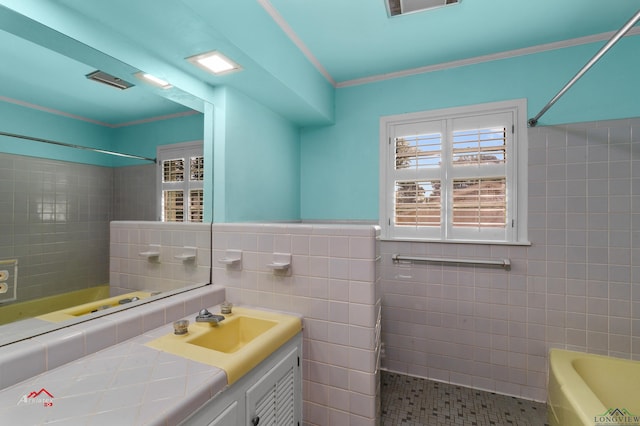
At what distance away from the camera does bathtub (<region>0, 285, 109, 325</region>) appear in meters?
1.02

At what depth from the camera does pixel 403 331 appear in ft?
7.89

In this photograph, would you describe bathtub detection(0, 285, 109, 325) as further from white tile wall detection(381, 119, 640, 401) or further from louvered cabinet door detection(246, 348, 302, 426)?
white tile wall detection(381, 119, 640, 401)

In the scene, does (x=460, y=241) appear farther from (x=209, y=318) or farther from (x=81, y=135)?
(x=81, y=135)

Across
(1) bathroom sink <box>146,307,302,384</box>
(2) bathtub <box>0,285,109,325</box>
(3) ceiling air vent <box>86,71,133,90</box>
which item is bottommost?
(1) bathroom sink <box>146,307,302,384</box>

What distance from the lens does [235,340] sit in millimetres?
1507

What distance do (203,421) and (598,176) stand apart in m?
Result: 2.65

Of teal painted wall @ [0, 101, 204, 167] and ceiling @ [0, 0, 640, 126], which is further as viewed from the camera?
ceiling @ [0, 0, 640, 126]

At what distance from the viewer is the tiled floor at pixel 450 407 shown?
6.07ft

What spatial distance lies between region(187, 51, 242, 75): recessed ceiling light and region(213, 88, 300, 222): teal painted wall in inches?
7.4

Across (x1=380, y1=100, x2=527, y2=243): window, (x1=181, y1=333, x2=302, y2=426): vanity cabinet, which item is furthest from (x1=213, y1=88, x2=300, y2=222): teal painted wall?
(x1=181, y1=333, x2=302, y2=426): vanity cabinet

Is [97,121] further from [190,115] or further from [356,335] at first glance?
[356,335]

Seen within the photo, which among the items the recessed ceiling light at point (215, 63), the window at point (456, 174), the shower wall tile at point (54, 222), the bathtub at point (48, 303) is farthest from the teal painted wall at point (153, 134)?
the window at point (456, 174)

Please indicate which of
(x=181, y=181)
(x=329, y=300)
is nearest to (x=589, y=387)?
(x=329, y=300)

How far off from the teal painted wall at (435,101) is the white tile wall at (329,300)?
1.15m
